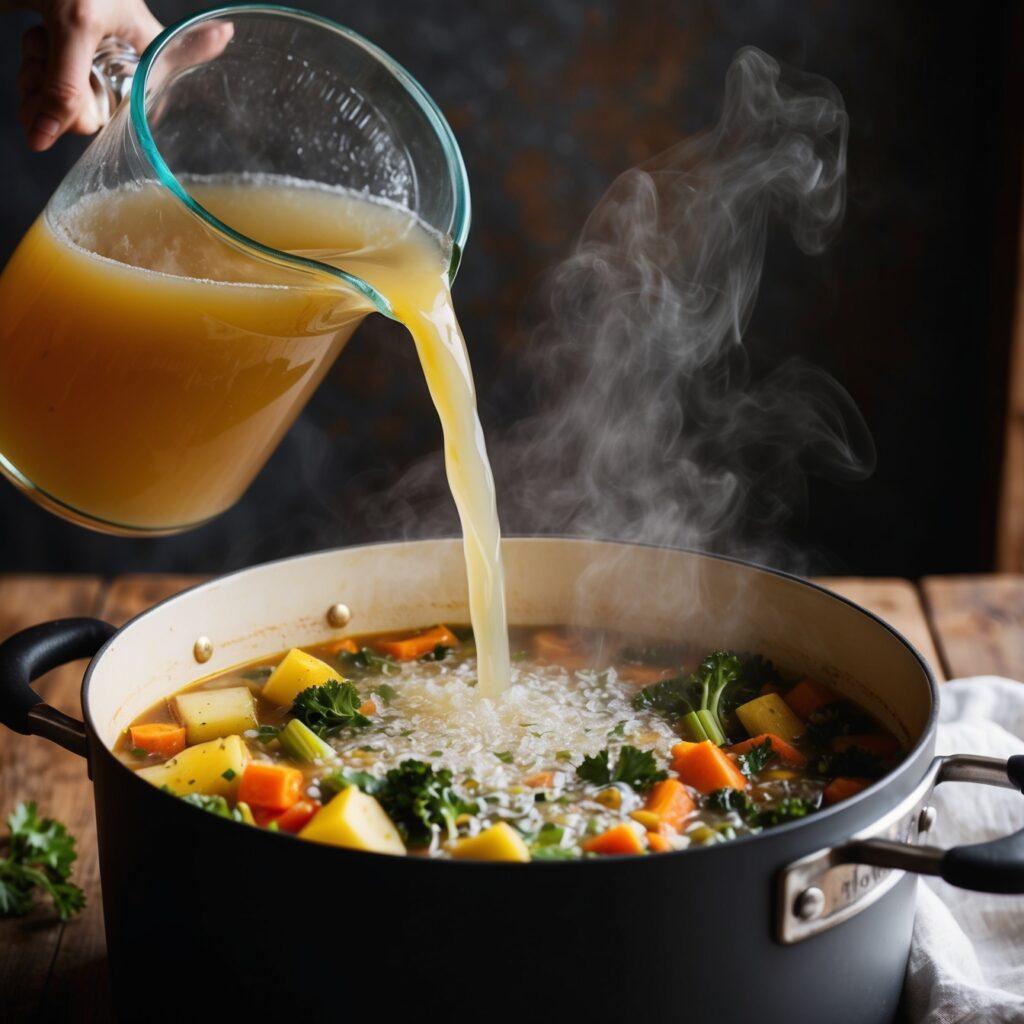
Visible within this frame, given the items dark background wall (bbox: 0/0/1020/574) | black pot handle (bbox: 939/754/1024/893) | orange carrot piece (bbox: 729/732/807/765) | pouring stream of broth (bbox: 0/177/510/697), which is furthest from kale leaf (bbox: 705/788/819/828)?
dark background wall (bbox: 0/0/1020/574)

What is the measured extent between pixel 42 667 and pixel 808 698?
1.18 m

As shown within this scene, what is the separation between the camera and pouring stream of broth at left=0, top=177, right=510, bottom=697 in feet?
6.10

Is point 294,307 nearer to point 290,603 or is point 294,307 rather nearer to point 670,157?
point 290,603

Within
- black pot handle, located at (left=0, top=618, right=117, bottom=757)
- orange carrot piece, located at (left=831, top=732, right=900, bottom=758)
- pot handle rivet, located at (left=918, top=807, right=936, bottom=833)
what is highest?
black pot handle, located at (left=0, top=618, right=117, bottom=757)

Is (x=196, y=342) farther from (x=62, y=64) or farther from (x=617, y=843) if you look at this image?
(x=617, y=843)

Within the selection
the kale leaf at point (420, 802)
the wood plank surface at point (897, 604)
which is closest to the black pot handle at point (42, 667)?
the kale leaf at point (420, 802)

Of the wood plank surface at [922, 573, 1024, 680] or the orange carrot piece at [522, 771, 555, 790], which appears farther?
the wood plank surface at [922, 573, 1024, 680]

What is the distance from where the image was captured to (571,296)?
4613mm

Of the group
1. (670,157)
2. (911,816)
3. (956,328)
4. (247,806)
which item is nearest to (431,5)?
(670,157)

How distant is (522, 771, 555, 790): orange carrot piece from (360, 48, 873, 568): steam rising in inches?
79.7

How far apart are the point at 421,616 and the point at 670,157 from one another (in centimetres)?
234

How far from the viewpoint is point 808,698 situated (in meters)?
2.18

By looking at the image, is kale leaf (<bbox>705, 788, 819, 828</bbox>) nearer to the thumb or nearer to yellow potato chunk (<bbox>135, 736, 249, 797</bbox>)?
yellow potato chunk (<bbox>135, 736, 249, 797</bbox>)

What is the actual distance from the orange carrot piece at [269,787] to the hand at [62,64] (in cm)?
106
